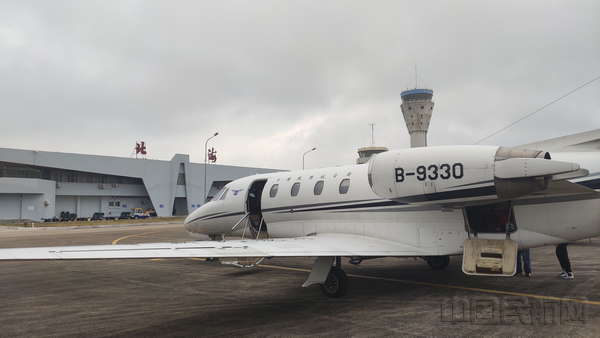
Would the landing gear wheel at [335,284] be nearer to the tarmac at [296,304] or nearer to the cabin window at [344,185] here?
the tarmac at [296,304]

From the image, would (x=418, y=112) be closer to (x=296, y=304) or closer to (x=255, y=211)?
(x=255, y=211)

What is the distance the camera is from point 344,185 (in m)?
10.3

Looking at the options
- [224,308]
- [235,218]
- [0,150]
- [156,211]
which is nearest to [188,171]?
[156,211]

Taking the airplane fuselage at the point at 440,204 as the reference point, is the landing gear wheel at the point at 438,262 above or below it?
below

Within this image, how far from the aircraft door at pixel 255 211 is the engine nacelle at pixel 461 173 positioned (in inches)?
214

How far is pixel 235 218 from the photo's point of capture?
1290 centimetres

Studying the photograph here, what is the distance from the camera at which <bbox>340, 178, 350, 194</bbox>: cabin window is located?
10164mm

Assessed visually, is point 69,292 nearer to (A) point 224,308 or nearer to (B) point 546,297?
(A) point 224,308

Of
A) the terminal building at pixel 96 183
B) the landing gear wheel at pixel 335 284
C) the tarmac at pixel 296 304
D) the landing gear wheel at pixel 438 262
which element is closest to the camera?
the tarmac at pixel 296 304

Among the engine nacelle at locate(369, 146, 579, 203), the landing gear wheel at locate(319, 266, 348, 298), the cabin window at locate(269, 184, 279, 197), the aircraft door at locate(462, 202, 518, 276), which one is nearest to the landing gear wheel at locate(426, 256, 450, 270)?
the aircraft door at locate(462, 202, 518, 276)

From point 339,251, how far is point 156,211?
56.8m

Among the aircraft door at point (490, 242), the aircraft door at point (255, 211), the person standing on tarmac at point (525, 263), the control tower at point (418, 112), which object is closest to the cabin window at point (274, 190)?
the aircraft door at point (255, 211)

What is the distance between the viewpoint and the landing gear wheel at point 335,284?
8.47 m

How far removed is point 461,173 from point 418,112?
101906 mm
